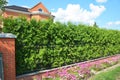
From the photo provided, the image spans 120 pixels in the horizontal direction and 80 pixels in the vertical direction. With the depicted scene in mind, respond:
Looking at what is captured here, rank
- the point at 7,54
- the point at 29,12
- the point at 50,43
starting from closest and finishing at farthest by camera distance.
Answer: the point at 7,54, the point at 50,43, the point at 29,12

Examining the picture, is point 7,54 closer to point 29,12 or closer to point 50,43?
point 50,43

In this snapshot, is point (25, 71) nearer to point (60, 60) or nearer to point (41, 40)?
point (41, 40)

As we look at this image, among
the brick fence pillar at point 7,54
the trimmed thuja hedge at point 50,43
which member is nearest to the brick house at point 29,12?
the trimmed thuja hedge at point 50,43

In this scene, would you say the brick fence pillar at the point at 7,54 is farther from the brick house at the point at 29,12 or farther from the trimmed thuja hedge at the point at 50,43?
the brick house at the point at 29,12

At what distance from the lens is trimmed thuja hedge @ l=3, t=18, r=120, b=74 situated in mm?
9252

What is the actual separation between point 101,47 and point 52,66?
711cm

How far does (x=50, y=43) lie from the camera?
11062 millimetres

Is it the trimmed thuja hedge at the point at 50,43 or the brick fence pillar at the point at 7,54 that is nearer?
the brick fence pillar at the point at 7,54

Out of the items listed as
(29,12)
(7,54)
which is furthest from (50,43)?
(29,12)

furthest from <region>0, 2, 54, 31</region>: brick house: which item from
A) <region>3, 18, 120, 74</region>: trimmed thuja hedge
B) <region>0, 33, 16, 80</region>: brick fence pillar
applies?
<region>0, 33, 16, 80</region>: brick fence pillar

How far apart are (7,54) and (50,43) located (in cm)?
365

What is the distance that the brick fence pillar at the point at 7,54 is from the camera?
7.63m

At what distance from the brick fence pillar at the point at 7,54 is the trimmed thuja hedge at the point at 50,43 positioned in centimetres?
109

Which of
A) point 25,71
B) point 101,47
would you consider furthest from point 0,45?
point 101,47
